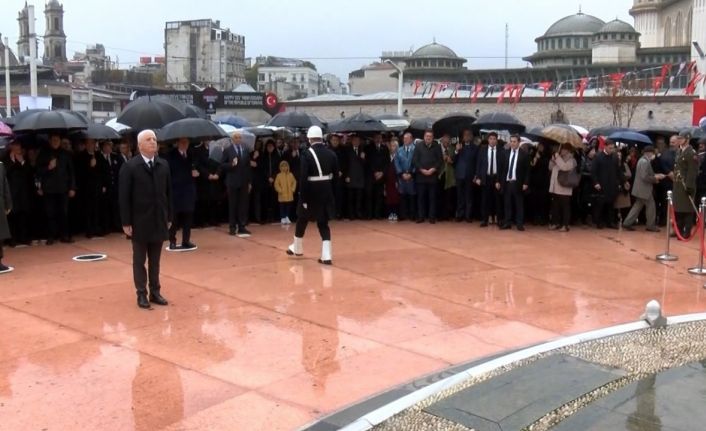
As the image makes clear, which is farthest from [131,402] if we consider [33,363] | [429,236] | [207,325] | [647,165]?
[647,165]

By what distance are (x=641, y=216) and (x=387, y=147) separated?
4994mm

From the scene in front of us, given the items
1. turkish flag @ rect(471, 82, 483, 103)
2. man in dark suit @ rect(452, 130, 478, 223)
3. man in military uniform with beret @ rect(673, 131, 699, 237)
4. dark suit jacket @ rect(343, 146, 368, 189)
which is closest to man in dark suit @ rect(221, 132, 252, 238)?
dark suit jacket @ rect(343, 146, 368, 189)

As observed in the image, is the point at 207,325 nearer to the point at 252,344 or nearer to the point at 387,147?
the point at 252,344

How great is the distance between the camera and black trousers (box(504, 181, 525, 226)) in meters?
12.8

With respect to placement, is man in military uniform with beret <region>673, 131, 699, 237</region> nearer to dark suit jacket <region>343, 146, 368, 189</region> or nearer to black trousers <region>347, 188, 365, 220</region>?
dark suit jacket <region>343, 146, 368, 189</region>

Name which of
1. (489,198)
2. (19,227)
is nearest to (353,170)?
(489,198)

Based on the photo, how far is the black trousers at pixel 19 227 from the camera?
10781mm

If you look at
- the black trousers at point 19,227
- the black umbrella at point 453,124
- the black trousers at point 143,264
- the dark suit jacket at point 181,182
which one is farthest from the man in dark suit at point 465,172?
the black trousers at point 19,227

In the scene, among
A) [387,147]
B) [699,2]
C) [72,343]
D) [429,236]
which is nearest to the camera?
[72,343]

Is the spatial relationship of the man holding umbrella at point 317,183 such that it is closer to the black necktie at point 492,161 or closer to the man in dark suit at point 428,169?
the man in dark suit at point 428,169

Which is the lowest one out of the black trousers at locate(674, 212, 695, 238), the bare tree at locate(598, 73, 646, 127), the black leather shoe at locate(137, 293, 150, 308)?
the black leather shoe at locate(137, 293, 150, 308)

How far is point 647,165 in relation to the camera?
1298 centimetres

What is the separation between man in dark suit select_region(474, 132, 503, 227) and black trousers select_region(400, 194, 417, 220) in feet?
4.15

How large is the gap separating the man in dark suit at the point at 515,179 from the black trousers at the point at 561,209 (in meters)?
0.56
